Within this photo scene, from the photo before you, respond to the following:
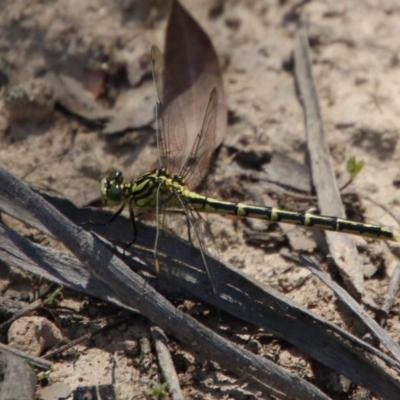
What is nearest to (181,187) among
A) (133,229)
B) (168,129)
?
(168,129)

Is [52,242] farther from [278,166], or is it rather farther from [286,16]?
[286,16]

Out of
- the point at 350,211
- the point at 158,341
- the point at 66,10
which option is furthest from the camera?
the point at 66,10

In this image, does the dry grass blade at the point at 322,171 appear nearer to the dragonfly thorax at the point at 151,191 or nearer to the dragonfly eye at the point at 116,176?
the dragonfly thorax at the point at 151,191

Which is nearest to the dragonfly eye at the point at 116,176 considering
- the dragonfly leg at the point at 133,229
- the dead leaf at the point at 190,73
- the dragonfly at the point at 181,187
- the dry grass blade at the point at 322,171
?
the dragonfly at the point at 181,187

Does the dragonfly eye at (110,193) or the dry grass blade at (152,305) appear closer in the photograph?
the dry grass blade at (152,305)

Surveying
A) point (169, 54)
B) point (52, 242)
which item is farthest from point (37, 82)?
point (52, 242)

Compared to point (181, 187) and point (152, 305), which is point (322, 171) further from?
point (152, 305)

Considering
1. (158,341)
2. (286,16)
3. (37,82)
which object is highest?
(286,16)
